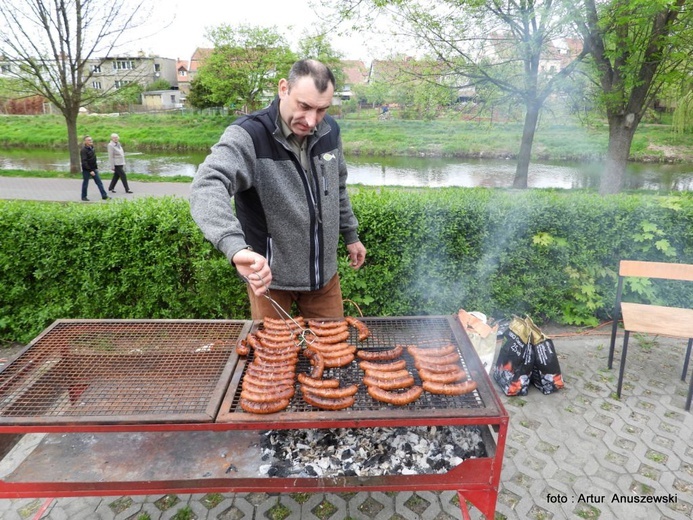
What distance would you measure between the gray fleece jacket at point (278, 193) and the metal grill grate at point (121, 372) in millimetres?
671

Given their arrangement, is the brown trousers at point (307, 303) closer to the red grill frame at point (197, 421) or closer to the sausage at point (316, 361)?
the red grill frame at point (197, 421)

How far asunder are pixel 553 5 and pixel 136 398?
10.0m

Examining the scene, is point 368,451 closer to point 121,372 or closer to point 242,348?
point 242,348

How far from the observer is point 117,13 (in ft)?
48.2

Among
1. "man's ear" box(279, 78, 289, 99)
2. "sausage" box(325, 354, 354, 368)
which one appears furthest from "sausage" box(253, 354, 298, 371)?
"man's ear" box(279, 78, 289, 99)

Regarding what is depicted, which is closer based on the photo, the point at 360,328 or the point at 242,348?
the point at 242,348

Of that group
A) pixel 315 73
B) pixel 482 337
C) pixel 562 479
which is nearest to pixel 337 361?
pixel 315 73

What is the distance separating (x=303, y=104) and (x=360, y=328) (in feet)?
5.16

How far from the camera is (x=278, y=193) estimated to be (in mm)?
2789

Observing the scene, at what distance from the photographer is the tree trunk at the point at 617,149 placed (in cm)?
952

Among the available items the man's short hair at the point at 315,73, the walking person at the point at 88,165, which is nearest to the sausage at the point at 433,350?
the man's short hair at the point at 315,73

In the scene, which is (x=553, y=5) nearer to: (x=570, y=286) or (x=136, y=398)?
(x=570, y=286)

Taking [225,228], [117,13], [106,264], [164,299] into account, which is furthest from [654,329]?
[117,13]

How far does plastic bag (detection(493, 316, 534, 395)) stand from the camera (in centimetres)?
428
